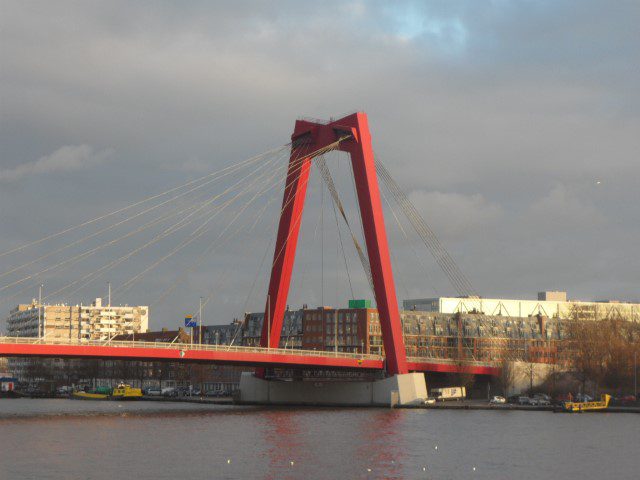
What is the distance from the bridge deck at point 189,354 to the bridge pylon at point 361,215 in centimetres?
355

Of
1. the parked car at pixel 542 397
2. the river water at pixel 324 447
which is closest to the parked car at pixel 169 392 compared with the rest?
the parked car at pixel 542 397

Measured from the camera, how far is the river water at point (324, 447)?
4238cm

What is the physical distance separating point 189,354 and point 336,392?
2080cm

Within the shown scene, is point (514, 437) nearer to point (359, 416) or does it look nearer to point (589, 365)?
point (359, 416)

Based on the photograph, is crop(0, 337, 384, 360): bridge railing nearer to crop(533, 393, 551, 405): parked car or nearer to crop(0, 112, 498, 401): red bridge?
→ crop(0, 112, 498, 401): red bridge

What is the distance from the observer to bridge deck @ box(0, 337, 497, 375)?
68.2m

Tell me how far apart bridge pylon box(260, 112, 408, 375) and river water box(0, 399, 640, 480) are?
9.14 m

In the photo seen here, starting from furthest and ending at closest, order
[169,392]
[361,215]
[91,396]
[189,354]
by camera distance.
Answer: [169,392] < [91,396] < [361,215] < [189,354]

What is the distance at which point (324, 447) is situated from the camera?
51312 mm

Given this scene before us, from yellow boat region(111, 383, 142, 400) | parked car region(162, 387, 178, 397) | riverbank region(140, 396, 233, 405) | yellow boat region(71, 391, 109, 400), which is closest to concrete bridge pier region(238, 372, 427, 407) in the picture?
riverbank region(140, 396, 233, 405)

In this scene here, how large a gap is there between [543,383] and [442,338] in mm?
45090

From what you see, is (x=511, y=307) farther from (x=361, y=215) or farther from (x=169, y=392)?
(x=361, y=215)

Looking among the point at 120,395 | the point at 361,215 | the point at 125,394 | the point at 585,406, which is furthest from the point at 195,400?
the point at 585,406

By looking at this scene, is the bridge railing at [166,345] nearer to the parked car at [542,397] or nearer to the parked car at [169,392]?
the parked car at [542,397]
